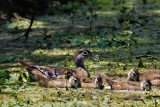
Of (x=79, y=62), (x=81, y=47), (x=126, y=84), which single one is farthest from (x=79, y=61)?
(x=81, y=47)

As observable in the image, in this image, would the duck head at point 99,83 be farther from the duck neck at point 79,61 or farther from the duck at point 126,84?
the duck neck at point 79,61

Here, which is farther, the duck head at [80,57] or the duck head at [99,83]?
the duck head at [80,57]

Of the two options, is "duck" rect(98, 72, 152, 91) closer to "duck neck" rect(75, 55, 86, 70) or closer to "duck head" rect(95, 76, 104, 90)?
"duck head" rect(95, 76, 104, 90)

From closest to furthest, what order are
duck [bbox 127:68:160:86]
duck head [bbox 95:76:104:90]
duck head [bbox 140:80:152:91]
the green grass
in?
the green grass, duck head [bbox 140:80:152:91], duck head [bbox 95:76:104:90], duck [bbox 127:68:160:86]

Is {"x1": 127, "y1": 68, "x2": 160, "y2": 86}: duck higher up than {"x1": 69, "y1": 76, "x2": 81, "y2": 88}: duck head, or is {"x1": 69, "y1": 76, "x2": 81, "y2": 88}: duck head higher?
{"x1": 127, "y1": 68, "x2": 160, "y2": 86}: duck

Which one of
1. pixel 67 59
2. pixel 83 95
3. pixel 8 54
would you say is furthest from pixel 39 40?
pixel 83 95

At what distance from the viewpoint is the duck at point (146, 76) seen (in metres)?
7.63

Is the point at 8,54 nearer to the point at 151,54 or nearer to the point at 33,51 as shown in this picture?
the point at 33,51

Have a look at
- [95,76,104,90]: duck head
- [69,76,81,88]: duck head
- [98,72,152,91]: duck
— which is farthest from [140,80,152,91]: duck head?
[69,76,81,88]: duck head

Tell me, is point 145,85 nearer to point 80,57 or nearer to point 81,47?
point 80,57

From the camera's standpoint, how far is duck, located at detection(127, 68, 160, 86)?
763 cm

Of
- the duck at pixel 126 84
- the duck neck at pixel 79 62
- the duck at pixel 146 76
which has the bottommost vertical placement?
the duck at pixel 126 84

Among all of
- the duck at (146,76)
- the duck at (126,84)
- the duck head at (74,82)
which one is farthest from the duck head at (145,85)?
the duck head at (74,82)

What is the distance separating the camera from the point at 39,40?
12.4m
